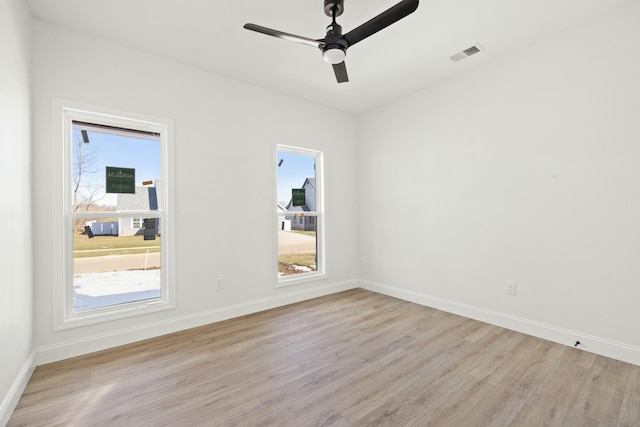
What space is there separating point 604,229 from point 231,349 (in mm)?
3410

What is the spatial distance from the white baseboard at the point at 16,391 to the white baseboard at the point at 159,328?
0.16m

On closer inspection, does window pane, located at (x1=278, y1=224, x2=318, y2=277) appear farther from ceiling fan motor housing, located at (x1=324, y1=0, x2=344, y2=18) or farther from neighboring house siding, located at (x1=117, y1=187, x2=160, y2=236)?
ceiling fan motor housing, located at (x1=324, y1=0, x2=344, y2=18)

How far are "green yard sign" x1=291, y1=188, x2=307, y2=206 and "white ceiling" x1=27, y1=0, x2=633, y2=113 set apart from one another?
1.51 meters

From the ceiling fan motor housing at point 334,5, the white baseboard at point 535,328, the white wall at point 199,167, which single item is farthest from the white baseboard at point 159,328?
the ceiling fan motor housing at point 334,5

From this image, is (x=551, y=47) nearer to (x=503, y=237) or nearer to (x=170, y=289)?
(x=503, y=237)

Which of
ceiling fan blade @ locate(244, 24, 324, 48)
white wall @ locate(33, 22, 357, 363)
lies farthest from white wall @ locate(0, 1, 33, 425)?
ceiling fan blade @ locate(244, 24, 324, 48)

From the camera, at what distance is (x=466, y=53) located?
9.93 ft

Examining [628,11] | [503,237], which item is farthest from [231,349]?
[628,11]

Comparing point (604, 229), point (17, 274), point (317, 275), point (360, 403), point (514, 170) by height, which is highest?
point (514, 170)

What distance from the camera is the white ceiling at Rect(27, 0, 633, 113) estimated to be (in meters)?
2.34

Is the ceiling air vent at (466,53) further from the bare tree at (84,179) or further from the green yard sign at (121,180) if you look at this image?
the bare tree at (84,179)

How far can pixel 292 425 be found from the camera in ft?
5.59

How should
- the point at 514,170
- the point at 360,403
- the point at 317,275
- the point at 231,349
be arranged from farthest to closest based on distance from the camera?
the point at 317,275 → the point at 514,170 → the point at 231,349 → the point at 360,403

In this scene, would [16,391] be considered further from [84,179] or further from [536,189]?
[536,189]
